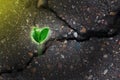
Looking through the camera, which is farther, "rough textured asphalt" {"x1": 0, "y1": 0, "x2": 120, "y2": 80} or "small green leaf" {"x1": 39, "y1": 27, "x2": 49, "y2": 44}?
"small green leaf" {"x1": 39, "y1": 27, "x2": 49, "y2": 44}

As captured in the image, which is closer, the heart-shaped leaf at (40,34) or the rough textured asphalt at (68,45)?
the rough textured asphalt at (68,45)

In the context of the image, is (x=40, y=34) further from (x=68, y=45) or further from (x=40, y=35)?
(x=68, y=45)

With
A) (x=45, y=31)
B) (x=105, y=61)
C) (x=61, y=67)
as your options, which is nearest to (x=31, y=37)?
(x=45, y=31)

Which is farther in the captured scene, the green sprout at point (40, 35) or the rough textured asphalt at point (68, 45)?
the green sprout at point (40, 35)

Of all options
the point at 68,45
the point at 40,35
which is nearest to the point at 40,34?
the point at 40,35
